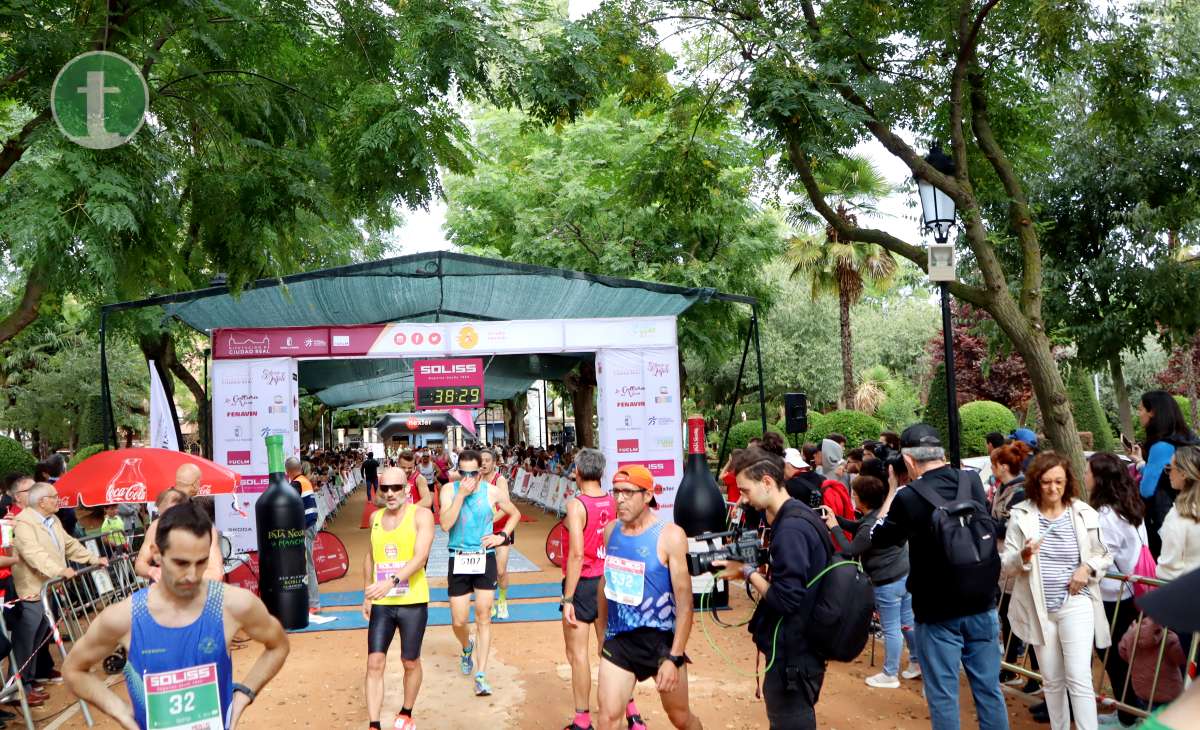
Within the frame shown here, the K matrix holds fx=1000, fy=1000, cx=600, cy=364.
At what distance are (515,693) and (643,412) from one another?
5716mm

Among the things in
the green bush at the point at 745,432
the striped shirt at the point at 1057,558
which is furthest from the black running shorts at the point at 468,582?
the green bush at the point at 745,432

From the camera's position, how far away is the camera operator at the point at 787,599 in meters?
4.50

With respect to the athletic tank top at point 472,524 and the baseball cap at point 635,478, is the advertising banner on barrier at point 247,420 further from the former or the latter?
the baseball cap at point 635,478

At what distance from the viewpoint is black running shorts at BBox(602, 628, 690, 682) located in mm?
5258

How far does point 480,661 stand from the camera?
25.7 ft

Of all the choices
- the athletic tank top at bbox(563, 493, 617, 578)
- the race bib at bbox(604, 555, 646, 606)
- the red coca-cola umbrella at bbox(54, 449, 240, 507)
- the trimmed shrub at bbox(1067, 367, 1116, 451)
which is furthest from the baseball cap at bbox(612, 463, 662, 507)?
the trimmed shrub at bbox(1067, 367, 1116, 451)

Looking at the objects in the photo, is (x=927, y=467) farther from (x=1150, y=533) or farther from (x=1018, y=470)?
(x=1150, y=533)

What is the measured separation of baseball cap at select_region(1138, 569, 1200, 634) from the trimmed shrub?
85.4 feet

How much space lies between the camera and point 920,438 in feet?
17.6

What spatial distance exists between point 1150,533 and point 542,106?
636 cm

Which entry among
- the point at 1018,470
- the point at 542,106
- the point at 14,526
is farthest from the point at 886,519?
the point at 14,526

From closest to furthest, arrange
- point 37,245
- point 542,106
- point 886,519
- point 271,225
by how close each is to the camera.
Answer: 1. point 886,519
2. point 37,245
3. point 271,225
4. point 542,106

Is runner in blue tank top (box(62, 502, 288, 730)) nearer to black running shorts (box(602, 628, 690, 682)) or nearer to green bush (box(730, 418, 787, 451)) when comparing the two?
black running shorts (box(602, 628, 690, 682))

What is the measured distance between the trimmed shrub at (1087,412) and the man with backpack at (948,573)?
71.2 ft
